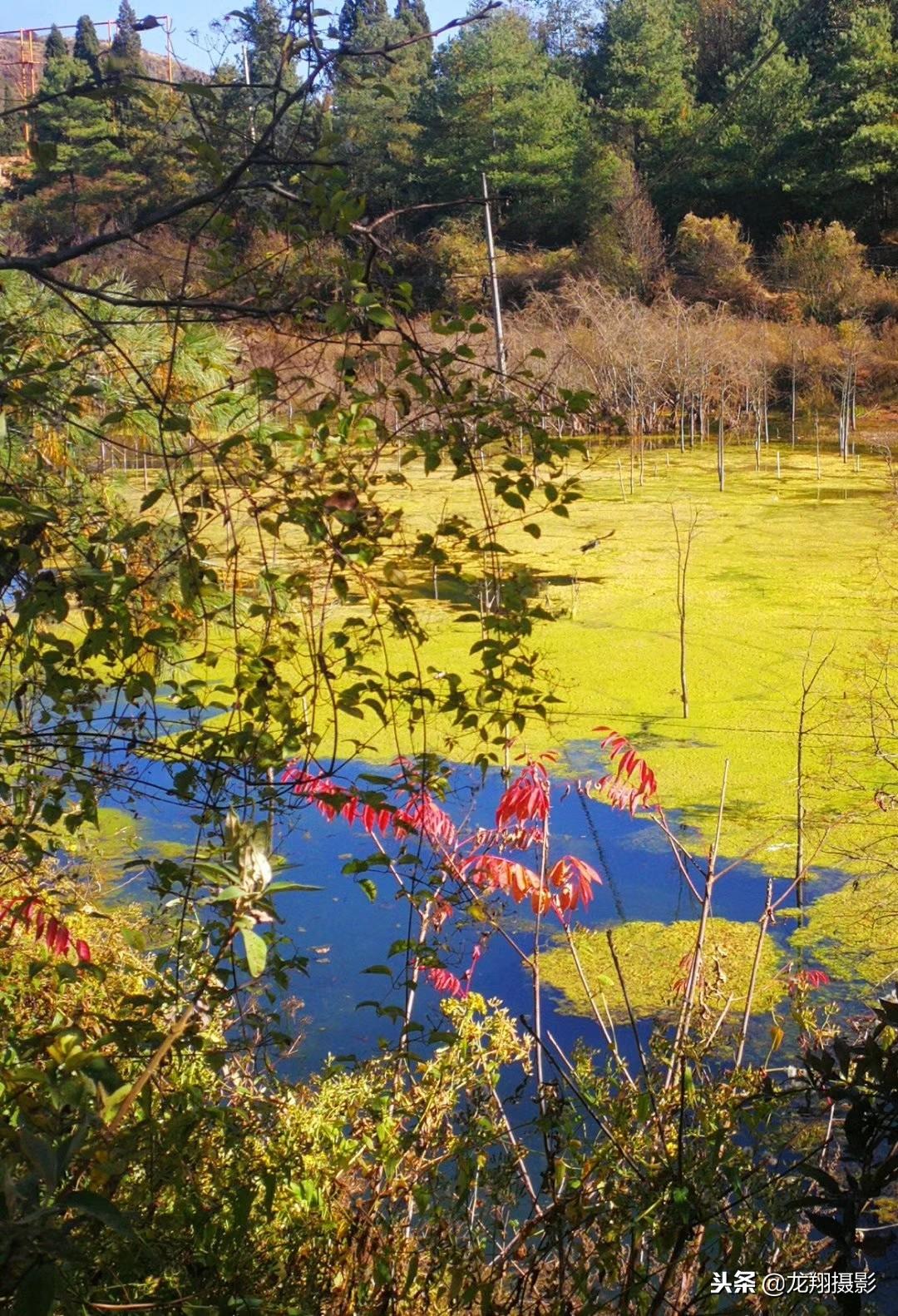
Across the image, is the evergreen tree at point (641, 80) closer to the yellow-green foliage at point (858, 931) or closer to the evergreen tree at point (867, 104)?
the evergreen tree at point (867, 104)

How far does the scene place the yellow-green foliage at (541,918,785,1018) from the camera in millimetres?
3166

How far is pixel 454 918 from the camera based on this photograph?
296 centimetres

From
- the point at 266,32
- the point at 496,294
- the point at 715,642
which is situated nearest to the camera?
the point at 266,32

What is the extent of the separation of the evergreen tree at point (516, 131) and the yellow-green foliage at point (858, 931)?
12081mm

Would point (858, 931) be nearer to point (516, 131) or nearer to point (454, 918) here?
point (454, 918)

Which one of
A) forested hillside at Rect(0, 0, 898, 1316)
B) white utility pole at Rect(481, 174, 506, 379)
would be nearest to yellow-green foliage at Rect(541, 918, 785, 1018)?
forested hillside at Rect(0, 0, 898, 1316)

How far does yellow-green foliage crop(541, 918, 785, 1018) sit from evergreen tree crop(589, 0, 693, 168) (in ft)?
59.2

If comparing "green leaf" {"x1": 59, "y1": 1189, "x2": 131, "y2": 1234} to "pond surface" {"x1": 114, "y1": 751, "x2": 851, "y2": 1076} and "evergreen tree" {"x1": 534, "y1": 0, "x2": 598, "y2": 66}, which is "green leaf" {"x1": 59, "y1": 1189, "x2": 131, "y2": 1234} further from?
"evergreen tree" {"x1": 534, "y1": 0, "x2": 598, "y2": 66}

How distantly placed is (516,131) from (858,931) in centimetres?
1567

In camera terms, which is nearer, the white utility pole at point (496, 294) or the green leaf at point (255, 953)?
the green leaf at point (255, 953)

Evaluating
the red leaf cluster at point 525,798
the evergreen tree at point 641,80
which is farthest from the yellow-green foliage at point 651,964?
the evergreen tree at point 641,80

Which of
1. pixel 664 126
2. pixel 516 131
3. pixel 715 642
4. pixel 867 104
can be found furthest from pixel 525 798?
pixel 664 126

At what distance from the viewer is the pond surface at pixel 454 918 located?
3090 mm

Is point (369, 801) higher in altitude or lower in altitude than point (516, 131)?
lower
